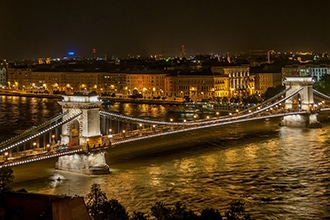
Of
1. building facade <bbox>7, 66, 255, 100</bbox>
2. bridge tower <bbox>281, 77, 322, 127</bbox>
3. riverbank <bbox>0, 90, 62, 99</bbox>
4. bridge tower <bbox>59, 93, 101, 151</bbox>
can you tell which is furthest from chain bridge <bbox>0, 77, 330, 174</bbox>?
riverbank <bbox>0, 90, 62, 99</bbox>

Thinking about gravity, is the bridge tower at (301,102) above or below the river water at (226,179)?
above

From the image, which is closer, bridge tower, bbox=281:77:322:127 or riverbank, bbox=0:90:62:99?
bridge tower, bbox=281:77:322:127

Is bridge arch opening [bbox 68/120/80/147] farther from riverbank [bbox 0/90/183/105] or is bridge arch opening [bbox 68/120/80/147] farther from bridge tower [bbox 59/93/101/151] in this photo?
riverbank [bbox 0/90/183/105]

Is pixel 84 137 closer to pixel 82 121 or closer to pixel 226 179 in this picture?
pixel 82 121

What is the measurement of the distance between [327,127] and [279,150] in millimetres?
6780

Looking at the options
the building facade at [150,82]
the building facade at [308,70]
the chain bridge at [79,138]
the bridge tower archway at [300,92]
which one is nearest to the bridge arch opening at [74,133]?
the chain bridge at [79,138]

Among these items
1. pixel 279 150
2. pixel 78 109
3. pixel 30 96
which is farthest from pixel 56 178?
pixel 30 96

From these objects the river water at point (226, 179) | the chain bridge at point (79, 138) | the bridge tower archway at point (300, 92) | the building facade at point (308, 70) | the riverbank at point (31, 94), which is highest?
the building facade at point (308, 70)

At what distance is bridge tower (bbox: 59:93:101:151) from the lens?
17.3 metres

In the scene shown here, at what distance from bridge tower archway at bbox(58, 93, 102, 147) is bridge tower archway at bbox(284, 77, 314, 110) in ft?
38.7

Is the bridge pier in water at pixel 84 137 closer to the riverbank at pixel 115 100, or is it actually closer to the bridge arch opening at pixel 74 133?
the bridge arch opening at pixel 74 133

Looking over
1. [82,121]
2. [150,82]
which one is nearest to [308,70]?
[150,82]

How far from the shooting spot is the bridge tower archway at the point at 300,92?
2761cm

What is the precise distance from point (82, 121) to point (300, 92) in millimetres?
13034
